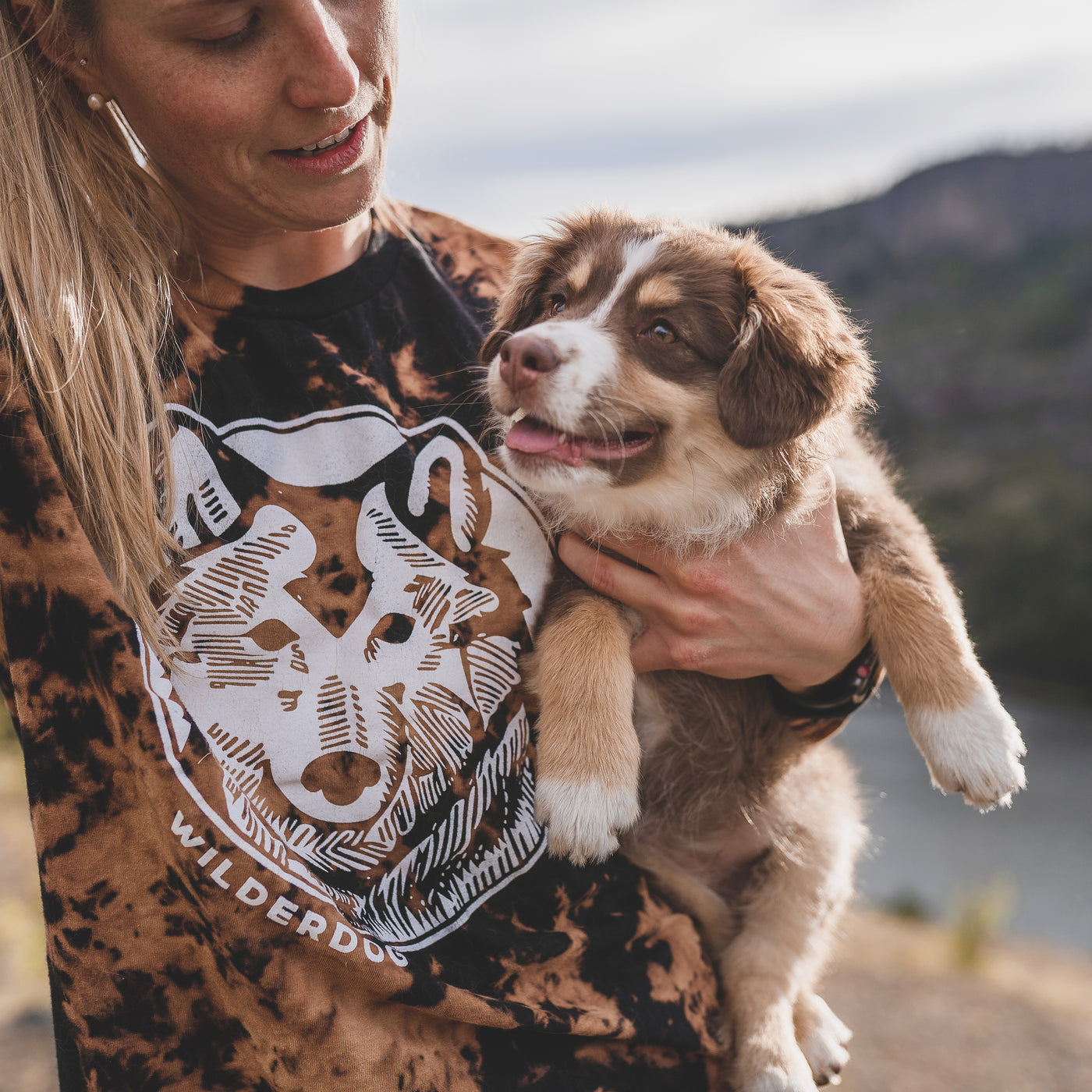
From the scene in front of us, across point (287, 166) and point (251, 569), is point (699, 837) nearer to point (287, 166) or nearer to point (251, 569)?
point (251, 569)

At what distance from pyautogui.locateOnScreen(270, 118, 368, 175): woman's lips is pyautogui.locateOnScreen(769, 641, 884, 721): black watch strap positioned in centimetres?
150

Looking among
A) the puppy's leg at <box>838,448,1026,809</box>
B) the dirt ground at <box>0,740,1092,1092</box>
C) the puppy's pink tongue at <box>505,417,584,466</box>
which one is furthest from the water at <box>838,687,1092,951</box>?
the puppy's pink tongue at <box>505,417,584,466</box>

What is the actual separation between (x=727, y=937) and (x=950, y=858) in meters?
20.4

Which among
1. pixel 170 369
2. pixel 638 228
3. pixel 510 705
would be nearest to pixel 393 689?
pixel 510 705

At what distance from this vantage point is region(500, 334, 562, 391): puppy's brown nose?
1906 mm

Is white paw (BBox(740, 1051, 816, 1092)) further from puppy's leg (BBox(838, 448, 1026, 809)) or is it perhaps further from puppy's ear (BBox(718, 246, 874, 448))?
puppy's ear (BBox(718, 246, 874, 448))

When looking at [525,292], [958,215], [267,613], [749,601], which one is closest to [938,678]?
[749,601]

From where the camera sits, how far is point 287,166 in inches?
71.0

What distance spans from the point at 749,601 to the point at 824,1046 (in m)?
1.17

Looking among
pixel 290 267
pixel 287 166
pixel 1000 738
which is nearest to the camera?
pixel 287 166

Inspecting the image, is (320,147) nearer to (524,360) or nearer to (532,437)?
(524,360)

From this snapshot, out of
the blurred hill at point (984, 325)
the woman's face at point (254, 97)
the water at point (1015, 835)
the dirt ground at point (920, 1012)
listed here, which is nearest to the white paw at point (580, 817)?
the woman's face at point (254, 97)

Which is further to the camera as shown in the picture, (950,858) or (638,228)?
(950,858)

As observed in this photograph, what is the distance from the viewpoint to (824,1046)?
2377 millimetres
